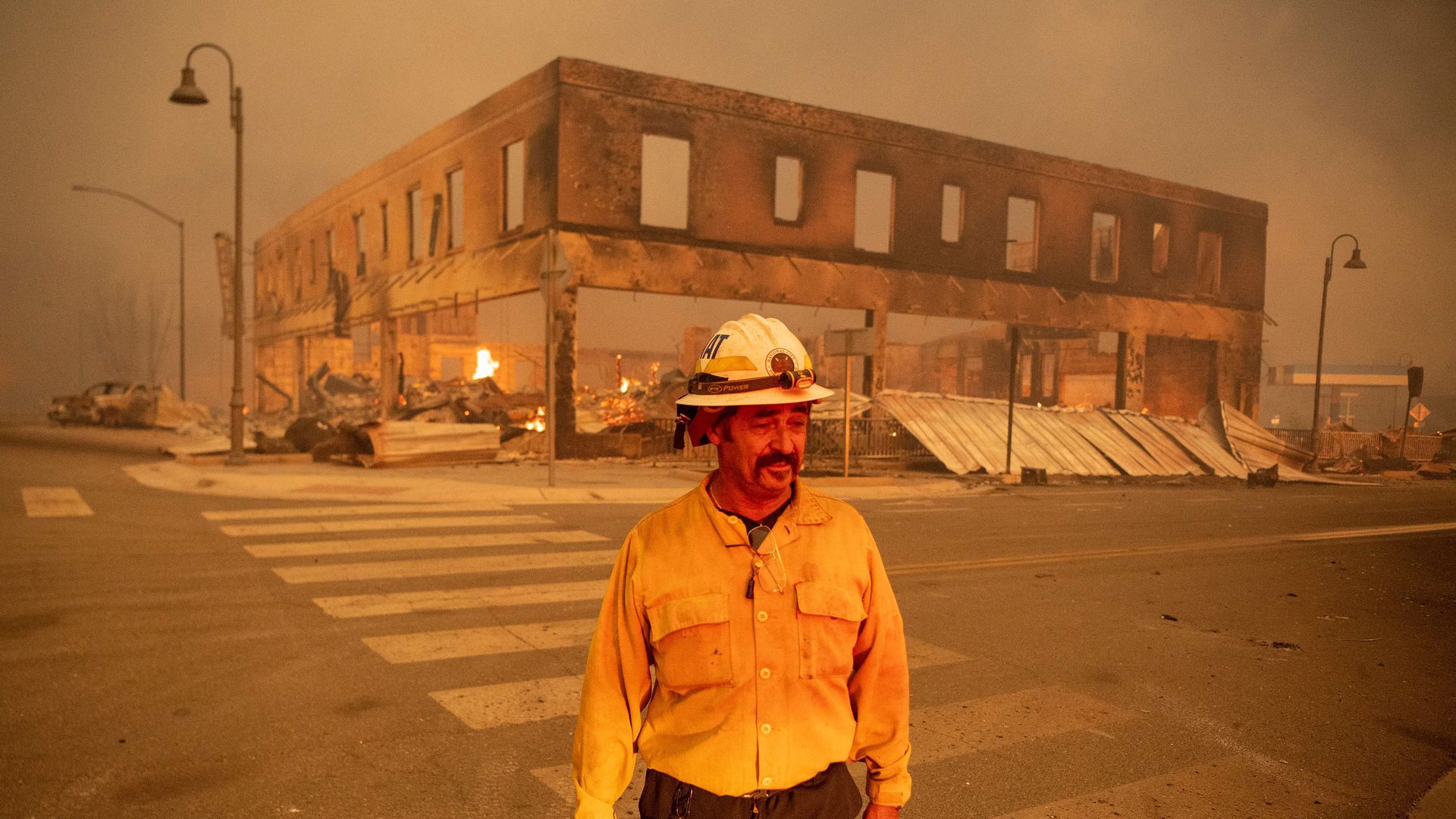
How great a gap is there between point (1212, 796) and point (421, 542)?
770 cm

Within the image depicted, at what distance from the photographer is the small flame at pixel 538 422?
2217 cm

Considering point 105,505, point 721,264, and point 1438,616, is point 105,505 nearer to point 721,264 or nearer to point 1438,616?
point 1438,616

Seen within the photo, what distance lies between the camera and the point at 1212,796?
12.5 ft

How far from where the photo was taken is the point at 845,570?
83.9 inches

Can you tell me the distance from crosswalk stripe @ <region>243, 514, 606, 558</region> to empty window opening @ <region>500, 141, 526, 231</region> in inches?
625

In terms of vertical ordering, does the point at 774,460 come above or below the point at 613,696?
above

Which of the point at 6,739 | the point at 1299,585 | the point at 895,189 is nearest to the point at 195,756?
the point at 6,739

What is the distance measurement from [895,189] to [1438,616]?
22048mm

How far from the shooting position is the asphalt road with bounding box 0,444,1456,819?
3.84 m

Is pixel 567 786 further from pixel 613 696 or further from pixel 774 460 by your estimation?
pixel 774 460

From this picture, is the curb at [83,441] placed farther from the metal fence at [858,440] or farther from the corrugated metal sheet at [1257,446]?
the corrugated metal sheet at [1257,446]

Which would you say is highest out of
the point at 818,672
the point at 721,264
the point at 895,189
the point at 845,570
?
the point at 895,189

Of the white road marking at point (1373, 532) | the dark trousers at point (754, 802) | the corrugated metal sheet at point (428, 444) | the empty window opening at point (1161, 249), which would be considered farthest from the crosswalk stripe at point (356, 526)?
the empty window opening at point (1161, 249)

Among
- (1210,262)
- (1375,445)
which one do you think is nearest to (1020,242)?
(1210,262)
